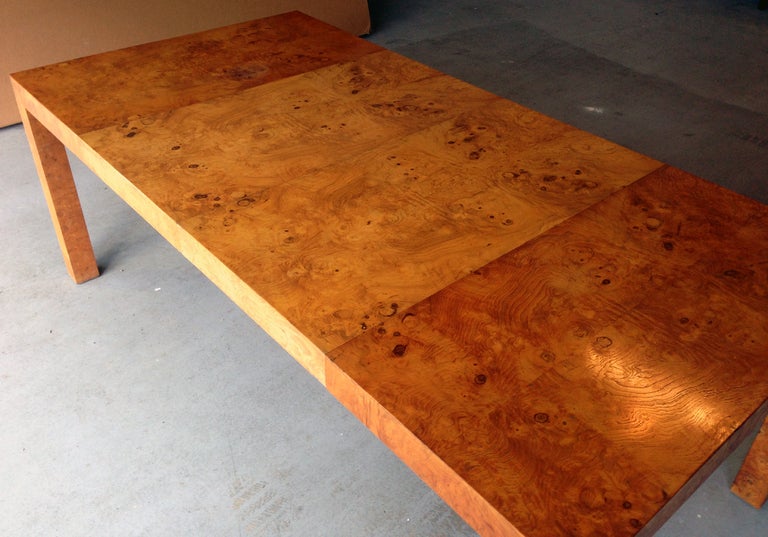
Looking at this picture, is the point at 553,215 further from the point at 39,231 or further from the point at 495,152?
the point at 39,231

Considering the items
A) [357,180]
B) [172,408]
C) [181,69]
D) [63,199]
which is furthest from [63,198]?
[357,180]

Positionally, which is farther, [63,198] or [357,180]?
[63,198]

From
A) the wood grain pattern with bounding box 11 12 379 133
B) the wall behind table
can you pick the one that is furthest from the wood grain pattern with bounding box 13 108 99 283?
the wall behind table

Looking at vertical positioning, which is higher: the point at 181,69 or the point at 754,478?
the point at 181,69

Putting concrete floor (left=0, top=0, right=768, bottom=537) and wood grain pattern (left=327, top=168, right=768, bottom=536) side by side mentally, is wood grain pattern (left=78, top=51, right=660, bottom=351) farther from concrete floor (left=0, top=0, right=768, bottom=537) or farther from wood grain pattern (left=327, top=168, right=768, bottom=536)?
concrete floor (left=0, top=0, right=768, bottom=537)

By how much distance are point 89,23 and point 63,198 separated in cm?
122

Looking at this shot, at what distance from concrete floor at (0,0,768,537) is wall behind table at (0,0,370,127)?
0.94 feet

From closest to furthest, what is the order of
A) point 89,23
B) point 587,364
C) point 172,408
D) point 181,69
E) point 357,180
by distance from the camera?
1. point 587,364
2. point 357,180
3. point 172,408
4. point 181,69
5. point 89,23

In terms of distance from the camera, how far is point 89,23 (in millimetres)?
2775

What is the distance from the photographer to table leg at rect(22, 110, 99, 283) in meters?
1.76

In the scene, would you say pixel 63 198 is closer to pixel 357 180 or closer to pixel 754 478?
pixel 357 180

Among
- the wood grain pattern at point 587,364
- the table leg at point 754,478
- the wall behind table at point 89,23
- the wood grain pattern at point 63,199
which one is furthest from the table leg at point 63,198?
the table leg at point 754,478

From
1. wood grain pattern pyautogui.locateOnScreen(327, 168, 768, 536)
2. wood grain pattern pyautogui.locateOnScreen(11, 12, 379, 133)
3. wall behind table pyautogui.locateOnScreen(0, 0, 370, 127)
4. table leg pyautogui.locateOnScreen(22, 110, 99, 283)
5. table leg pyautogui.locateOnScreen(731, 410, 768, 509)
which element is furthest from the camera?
wall behind table pyautogui.locateOnScreen(0, 0, 370, 127)

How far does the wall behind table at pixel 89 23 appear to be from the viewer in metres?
2.64
